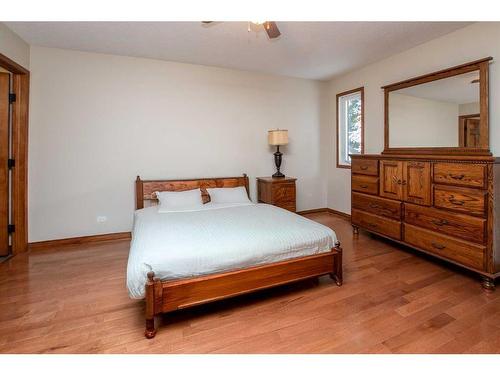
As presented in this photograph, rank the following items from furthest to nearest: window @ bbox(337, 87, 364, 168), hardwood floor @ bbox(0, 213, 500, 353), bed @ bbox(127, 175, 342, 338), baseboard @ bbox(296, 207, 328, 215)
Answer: baseboard @ bbox(296, 207, 328, 215) < window @ bbox(337, 87, 364, 168) < bed @ bbox(127, 175, 342, 338) < hardwood floor @ bbox(0, 213, 500, 353)

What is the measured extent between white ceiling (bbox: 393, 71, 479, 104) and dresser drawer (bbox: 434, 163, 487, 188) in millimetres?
906

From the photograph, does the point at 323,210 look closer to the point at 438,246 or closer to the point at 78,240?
the point at 438,246

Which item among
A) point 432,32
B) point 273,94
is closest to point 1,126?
point 273,94

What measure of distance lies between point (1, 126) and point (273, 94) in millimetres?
3789

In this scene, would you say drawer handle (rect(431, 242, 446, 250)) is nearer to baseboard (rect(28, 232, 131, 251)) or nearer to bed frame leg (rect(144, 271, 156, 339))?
bed frame leg (rect(144, 271, 156, 339))

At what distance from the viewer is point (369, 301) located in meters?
2.20

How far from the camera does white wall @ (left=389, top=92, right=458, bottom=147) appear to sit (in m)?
3.10

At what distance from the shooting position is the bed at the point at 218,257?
72.3 inches

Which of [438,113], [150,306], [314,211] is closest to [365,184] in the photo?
[438,113]

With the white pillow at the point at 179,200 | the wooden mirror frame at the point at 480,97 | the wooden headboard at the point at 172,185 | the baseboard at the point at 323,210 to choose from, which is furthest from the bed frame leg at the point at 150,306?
the baseboard at the point at 323,210

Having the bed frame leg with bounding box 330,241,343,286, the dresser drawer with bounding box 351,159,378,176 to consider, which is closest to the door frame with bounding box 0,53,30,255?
the bed frame leg with bounding box 330,241,343,286

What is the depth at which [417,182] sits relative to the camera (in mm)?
2975

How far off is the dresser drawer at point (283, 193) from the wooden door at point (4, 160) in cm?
344
